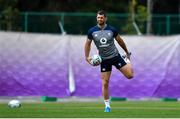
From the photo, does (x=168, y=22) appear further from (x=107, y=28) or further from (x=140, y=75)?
(x=107, y=28)

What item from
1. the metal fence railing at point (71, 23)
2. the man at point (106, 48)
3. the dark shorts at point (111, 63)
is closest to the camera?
the man at point (106, 48)

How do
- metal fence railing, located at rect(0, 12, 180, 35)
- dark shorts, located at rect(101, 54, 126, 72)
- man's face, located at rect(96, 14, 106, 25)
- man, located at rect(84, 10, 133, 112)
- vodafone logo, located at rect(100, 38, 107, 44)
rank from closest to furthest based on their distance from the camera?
1. man's face, located at rect(96, 14, 106, 25)
2. man, located at rect(84, 10, 133, 112)
3. vodafone logo, located at rect(100, 38, 107, 44)
4. dark shorts, located at rect(101, 54, 126, 72)
5. metal fence railing, located at rect(0, 12, 180, 35)

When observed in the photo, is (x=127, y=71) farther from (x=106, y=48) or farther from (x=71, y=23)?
(x=71, y=23)

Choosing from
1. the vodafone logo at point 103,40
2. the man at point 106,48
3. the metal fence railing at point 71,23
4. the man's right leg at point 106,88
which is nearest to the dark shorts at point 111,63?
the man at point 106,48

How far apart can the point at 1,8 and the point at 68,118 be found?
2872 cm

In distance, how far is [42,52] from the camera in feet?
91.2

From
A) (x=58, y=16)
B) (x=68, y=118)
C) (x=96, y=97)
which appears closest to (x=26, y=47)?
(x=96, y=97)

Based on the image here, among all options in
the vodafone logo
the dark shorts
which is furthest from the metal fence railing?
the vodafone logo

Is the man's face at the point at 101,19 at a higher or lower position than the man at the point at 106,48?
higher

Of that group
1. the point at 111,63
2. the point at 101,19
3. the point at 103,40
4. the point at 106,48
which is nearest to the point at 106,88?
the point at 111,63

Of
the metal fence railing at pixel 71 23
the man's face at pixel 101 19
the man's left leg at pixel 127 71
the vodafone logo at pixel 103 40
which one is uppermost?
the man's face at pixel 101 19

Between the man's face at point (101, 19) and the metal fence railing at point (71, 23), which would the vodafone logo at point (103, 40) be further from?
the metal fence railing at point (71, 23)

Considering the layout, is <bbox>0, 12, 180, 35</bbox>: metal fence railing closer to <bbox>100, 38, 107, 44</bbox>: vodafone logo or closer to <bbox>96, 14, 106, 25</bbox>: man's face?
<bbox>100, 38, 107, 44</bbox>: vodafone logo

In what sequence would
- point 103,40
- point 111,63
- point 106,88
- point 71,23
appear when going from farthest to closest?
1. point 71,23
2. point 111,63
3. point 103,40
4. point 106,88
